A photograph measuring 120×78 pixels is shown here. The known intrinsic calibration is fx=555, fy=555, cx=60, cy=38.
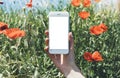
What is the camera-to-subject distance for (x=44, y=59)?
364 centimetres

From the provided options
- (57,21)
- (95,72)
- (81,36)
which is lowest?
(95,72)

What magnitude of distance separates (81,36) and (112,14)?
0.52 meters

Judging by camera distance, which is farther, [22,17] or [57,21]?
[22,17]

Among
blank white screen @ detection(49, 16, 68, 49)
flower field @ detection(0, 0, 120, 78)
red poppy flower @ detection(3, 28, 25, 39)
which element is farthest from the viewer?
flower field @ detection(0, 0, 120, 78)

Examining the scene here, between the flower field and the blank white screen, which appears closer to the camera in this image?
the blank white screen

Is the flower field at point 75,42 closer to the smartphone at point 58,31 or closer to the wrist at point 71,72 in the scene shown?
the smartphone at point 58,31

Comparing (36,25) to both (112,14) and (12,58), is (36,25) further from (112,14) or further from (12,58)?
(112,14)

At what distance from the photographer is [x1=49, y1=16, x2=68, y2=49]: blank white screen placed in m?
2.43

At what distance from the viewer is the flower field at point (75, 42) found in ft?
11.1

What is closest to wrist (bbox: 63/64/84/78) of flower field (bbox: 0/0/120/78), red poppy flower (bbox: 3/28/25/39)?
red poppy flower (bbox: 3/28/25/39)

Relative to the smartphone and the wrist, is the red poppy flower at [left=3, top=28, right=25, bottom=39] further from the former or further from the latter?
the wrist

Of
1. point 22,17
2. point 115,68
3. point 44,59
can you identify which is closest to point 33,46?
point 44,59

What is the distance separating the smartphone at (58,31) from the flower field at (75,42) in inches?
29.5

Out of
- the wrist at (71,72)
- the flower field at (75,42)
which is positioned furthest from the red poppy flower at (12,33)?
the wrist at (71,72)
